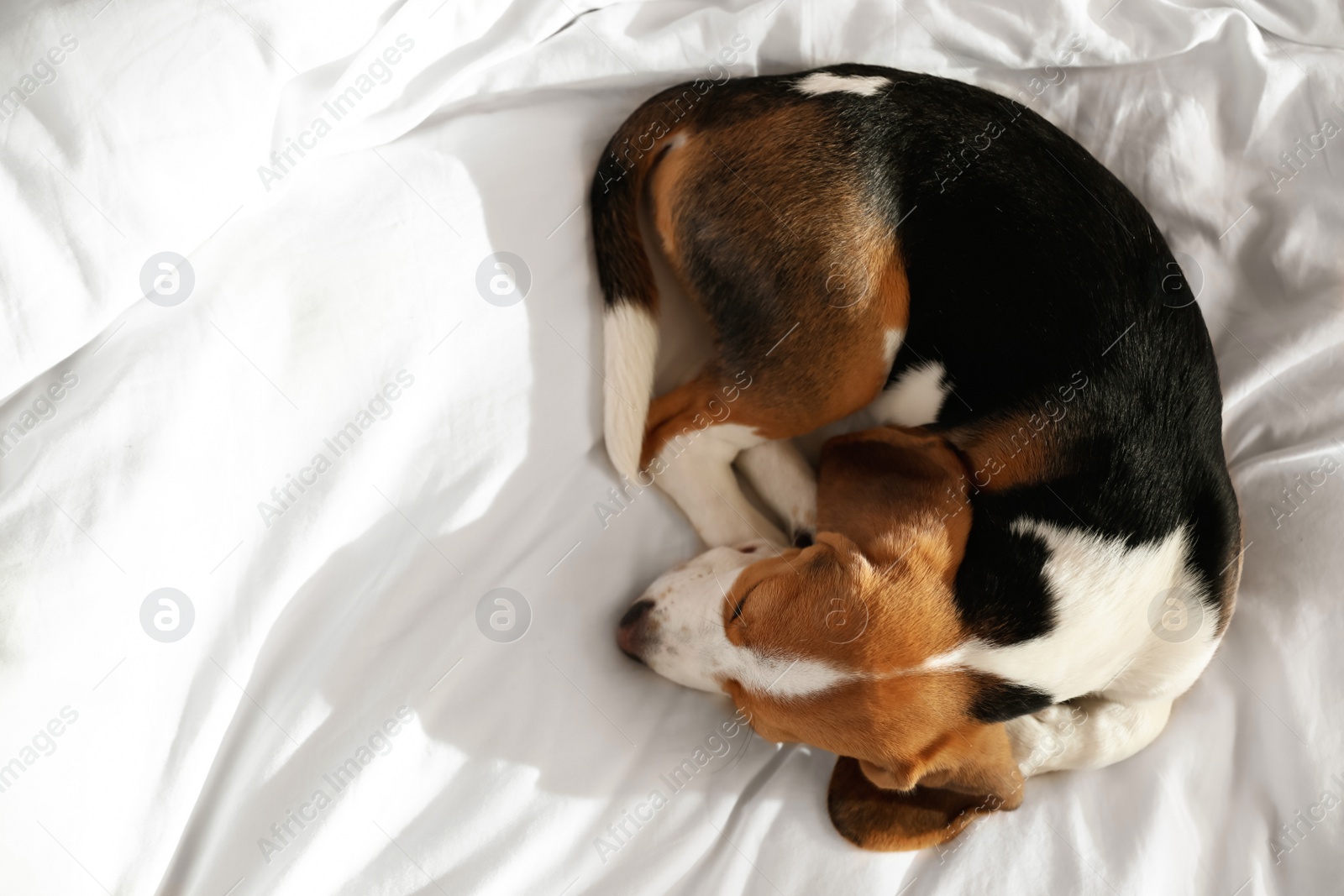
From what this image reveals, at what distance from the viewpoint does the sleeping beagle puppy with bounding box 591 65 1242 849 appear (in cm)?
183

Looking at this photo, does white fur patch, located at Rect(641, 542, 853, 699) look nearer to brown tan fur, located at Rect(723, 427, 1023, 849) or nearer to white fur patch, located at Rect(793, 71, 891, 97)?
brown tan fur, located at Rect(723, 427, 1023, 849)

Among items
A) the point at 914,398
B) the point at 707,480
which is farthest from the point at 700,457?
the point at 914,398

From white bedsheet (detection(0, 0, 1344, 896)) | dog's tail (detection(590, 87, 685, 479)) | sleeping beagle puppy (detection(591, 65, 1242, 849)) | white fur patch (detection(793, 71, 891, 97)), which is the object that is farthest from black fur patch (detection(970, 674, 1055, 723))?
white fur patch (detection(793, 71, 891, 97))

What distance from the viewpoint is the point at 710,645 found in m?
1.91

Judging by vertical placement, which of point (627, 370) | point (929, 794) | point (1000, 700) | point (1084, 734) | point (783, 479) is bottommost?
point (1084, 734)

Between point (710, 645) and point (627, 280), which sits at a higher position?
point (627, 280)

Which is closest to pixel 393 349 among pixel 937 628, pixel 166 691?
pixel 166 691

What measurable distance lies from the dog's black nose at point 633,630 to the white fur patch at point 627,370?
35 centimetres

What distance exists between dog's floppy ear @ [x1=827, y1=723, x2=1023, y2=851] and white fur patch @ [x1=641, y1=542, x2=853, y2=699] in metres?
0.26

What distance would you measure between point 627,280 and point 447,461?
57cm

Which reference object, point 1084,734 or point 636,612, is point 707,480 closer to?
point 636,612

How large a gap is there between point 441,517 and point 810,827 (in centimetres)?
110

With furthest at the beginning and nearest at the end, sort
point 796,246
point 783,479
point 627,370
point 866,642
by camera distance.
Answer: point 783,479
point 627,370
point 796,246
point 866,642

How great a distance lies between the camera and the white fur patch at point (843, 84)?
6.60 ft
